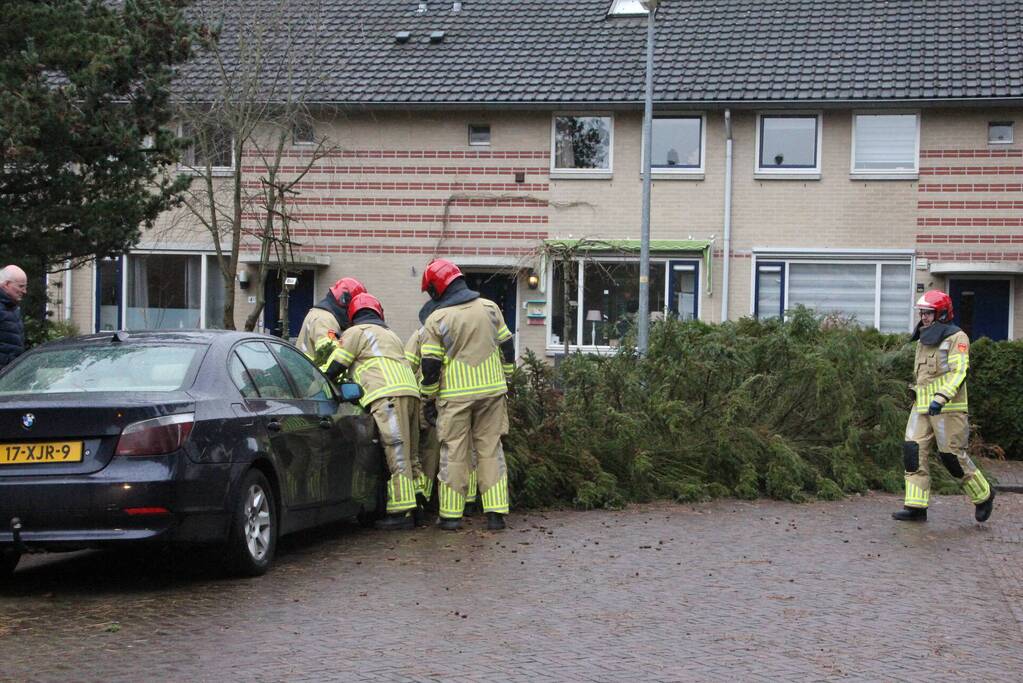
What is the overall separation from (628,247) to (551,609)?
18.2 meters

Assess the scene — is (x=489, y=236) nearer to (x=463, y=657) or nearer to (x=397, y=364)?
(x=397, y=364)

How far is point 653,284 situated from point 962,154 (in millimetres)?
5802

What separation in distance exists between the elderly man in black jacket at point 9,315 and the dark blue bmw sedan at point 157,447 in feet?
5.94

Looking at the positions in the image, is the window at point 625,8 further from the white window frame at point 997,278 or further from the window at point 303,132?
the white window frame at point 997,278

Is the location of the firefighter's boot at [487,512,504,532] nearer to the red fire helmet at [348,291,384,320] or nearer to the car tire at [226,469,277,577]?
the red fire helmet at [348,291,384,320]

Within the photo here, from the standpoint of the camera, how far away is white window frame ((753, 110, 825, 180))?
2469 centimetres

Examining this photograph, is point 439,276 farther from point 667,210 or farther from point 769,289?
point 769,289

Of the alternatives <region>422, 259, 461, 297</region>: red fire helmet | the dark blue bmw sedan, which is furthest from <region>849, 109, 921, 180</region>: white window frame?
the dark blue bmw sedan

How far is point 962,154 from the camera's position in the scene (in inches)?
955

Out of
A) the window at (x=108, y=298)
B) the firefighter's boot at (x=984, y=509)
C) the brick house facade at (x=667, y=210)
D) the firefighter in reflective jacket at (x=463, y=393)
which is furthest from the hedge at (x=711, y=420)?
the window at (x=108, y=298)

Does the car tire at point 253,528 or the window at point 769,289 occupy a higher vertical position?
the window at point 769,289

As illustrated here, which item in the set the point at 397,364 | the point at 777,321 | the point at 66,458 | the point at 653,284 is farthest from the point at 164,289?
the point at 66,458

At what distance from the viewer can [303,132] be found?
2630 centimetres

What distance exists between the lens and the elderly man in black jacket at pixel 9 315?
33.1 ft
